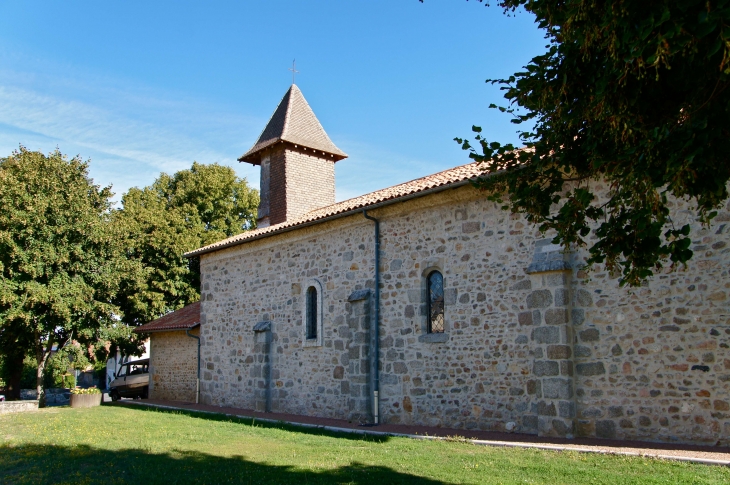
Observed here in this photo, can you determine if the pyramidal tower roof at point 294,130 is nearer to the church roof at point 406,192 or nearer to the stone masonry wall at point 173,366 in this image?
the church roof at point 406,192

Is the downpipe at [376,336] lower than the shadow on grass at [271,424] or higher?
higher

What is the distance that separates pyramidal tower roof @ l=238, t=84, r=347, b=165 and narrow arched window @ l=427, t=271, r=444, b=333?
10.4 metres

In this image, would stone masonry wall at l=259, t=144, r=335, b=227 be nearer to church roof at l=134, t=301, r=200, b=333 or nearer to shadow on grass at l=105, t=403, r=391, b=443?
church roof at l=134, t=301, r=200, b=333

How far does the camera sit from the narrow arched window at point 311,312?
15836 mm

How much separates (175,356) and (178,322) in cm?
126

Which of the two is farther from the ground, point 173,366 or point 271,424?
point 173,366

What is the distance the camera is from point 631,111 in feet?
16.6

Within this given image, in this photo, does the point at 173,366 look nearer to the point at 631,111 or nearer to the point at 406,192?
the point at 406,192

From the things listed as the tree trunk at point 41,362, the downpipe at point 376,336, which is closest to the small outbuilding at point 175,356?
the tree trunk at point 41,362

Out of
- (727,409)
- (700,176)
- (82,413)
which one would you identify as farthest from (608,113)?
(82,413)

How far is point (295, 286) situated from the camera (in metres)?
16.4

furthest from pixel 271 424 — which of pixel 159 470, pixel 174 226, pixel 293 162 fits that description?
pixel 174 226

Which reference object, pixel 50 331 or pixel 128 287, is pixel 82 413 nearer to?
pixel 50 331

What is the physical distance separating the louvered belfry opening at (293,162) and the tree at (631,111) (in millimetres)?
15675
